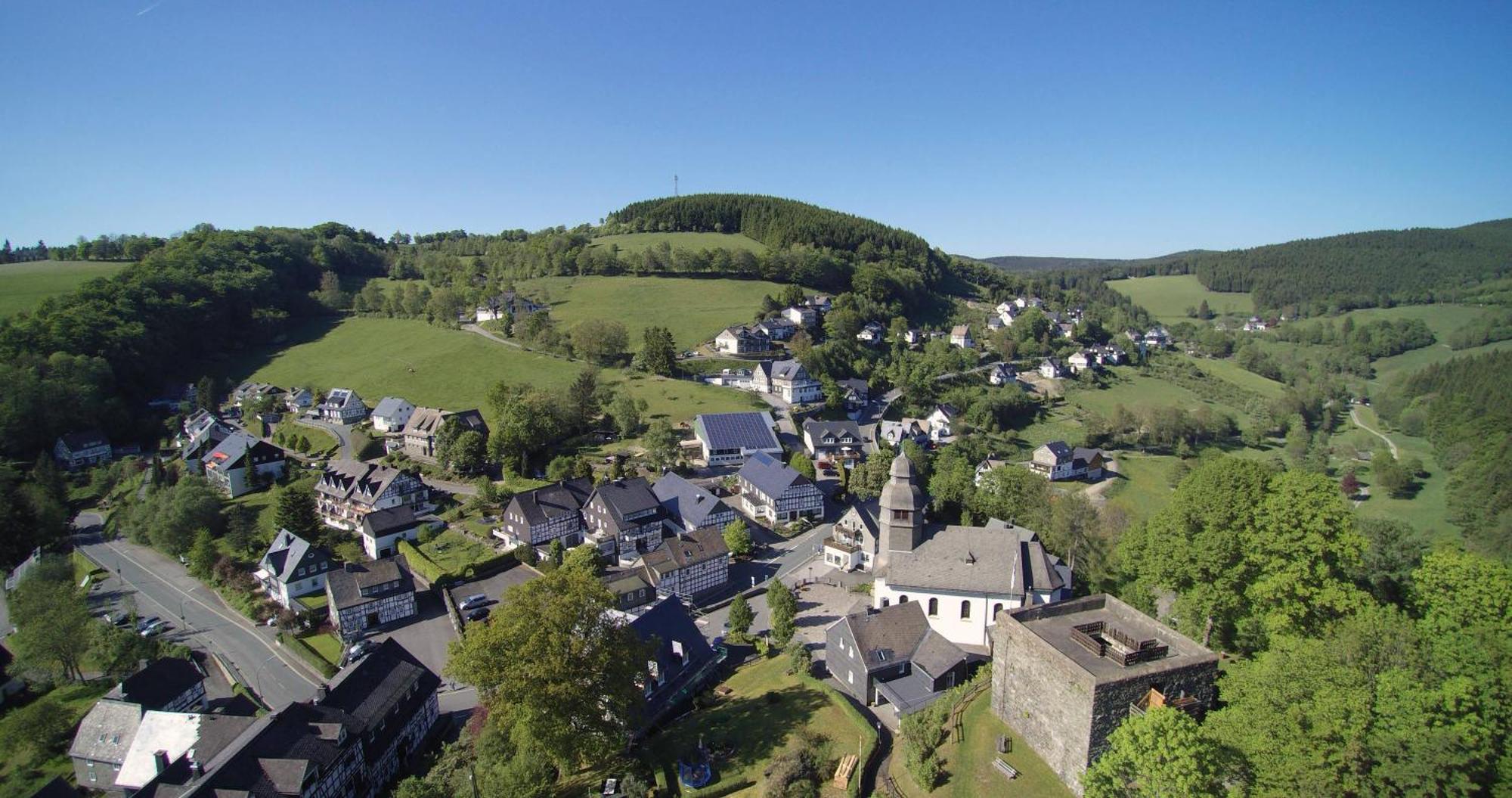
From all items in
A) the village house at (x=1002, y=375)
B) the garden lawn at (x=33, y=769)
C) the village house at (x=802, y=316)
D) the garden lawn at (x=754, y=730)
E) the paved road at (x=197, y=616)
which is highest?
the village house at (x=802, y=316)

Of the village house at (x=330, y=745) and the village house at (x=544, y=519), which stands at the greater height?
the village house at (x=544, y=519)

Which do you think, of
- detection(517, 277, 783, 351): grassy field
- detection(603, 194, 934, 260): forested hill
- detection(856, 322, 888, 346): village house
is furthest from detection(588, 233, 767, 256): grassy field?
detection(856, 322, 888, 346): village house

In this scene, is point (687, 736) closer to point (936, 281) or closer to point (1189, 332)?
point (936, 281)

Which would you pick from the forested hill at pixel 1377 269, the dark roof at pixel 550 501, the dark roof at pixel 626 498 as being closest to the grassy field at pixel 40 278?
the dark roof at pixel 550 501

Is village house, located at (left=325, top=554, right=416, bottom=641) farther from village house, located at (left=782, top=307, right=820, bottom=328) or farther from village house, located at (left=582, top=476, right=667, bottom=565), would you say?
village house, located at (left=782, top=307, right=820, bottom=328)

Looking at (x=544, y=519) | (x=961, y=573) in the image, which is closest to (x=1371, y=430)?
(x=961, y=573)

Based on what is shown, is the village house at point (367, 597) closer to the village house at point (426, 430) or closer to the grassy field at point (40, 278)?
the village house at point (426, 430)

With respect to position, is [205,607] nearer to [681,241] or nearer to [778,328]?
[778,328]
